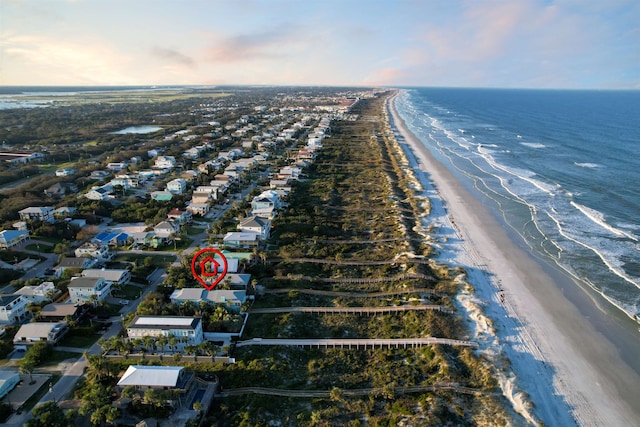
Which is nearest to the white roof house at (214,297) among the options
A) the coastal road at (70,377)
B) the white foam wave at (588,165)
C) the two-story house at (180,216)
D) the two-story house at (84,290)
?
the coastal road at (70,377)

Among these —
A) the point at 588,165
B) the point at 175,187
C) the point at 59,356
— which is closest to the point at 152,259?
the point at 59,356

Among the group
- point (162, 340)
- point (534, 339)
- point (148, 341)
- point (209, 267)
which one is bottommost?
point (534, 339)

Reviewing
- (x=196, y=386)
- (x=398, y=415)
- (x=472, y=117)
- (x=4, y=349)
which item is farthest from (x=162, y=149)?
(x=472, y=117)

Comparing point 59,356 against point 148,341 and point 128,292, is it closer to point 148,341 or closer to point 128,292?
point 148,341

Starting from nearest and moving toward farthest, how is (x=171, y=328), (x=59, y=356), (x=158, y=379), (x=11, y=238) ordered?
(x=158, y=379) → (x=59, y=356) → (x=171, y=328) → (x=11, y=238)

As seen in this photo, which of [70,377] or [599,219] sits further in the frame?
[599,219]

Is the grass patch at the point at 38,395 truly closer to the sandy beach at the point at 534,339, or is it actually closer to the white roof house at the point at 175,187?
the sandy beach at the point at 534,339
